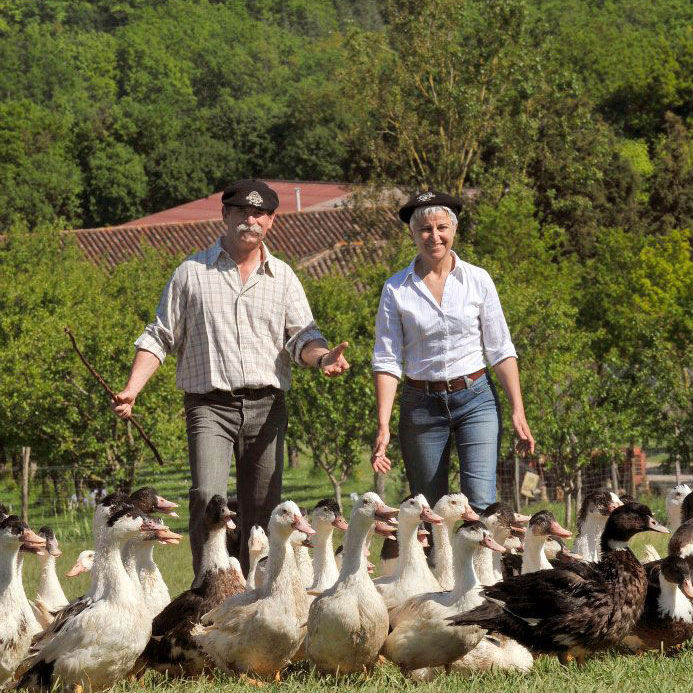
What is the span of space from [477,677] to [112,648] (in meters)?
1.97

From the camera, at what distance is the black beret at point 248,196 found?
860cm

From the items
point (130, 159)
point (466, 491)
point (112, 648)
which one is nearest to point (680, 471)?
point (466, 491)

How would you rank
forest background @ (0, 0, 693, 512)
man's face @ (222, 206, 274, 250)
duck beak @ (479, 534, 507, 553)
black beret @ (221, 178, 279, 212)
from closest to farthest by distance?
1. duck beak @ (479, 534, 507, 553)
2. black beret @ (221, 178, 279, 212)
3. man's face @ (222, 206, 274, 250)
4. forest background @ (0, 0, 693, 512)

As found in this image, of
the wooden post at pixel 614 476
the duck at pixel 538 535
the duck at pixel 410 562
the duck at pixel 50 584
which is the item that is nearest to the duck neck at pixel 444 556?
the duck at pixel 410 562

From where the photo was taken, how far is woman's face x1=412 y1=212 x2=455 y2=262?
868 centimetres

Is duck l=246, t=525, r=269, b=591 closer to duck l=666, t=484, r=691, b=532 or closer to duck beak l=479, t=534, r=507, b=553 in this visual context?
duck beak l=479, t=534, r=507, b=553

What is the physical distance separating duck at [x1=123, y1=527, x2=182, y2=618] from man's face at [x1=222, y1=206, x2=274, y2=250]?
6.28ft

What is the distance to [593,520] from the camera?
31.5 feet

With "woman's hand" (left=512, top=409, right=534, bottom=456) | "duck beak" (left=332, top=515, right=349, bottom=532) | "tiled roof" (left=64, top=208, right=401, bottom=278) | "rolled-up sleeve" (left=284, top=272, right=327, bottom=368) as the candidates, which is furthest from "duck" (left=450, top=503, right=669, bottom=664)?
"tiled roof" (left=64, top=208, right=401, bottom=278)

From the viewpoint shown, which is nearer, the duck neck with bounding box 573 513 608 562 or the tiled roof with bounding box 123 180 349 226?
the duck neck with bounding box 573 513 608 562

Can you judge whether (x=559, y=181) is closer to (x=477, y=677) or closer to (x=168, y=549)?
(x=168, y=549)

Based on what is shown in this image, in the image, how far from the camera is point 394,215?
1730 inches

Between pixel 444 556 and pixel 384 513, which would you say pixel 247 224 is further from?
pixel 444 556

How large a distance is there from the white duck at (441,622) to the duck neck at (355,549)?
1.21 feet
